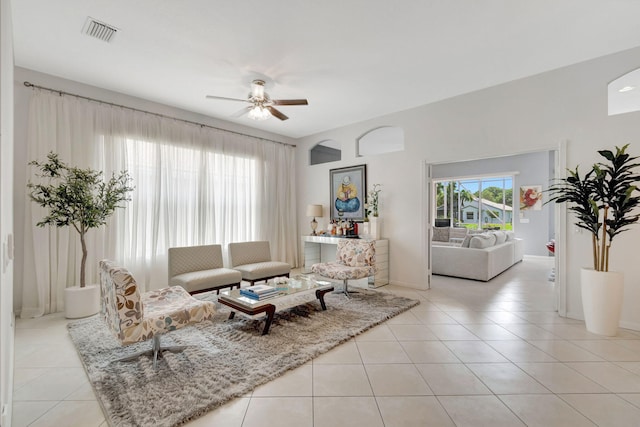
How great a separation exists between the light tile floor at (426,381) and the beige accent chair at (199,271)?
1.24 meters

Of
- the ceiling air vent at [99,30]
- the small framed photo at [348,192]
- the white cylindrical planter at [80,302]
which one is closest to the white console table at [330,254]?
the small framed photo at [348,192]

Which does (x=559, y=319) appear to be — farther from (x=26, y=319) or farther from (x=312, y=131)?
(x=26, y=319)

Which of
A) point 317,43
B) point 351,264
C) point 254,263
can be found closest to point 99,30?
point 317,43

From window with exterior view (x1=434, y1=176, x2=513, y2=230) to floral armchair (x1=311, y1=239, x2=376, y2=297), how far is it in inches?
199

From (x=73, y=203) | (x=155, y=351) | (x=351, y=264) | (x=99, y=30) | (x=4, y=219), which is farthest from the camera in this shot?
(x=351, y=264)

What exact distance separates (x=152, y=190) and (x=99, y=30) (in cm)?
226

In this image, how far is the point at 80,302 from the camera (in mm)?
3457

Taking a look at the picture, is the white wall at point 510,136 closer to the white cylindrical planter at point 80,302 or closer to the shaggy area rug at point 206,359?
the shaggy area rug at point 206,359

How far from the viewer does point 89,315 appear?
351 centimetres

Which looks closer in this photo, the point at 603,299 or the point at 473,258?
the point at 603,299

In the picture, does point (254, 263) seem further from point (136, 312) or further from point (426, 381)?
point (426, 381)

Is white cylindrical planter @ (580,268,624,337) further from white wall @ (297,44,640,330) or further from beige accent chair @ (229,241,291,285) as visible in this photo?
beige accent chair @ (229,241,291,285)

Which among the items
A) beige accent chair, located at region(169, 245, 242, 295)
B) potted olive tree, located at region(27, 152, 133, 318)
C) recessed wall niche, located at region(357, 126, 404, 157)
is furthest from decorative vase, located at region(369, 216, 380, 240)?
potted olive tree, located at region(27, 152, 133, 318)

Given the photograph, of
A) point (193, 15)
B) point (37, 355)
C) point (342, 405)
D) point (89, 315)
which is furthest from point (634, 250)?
point (89, 315)
